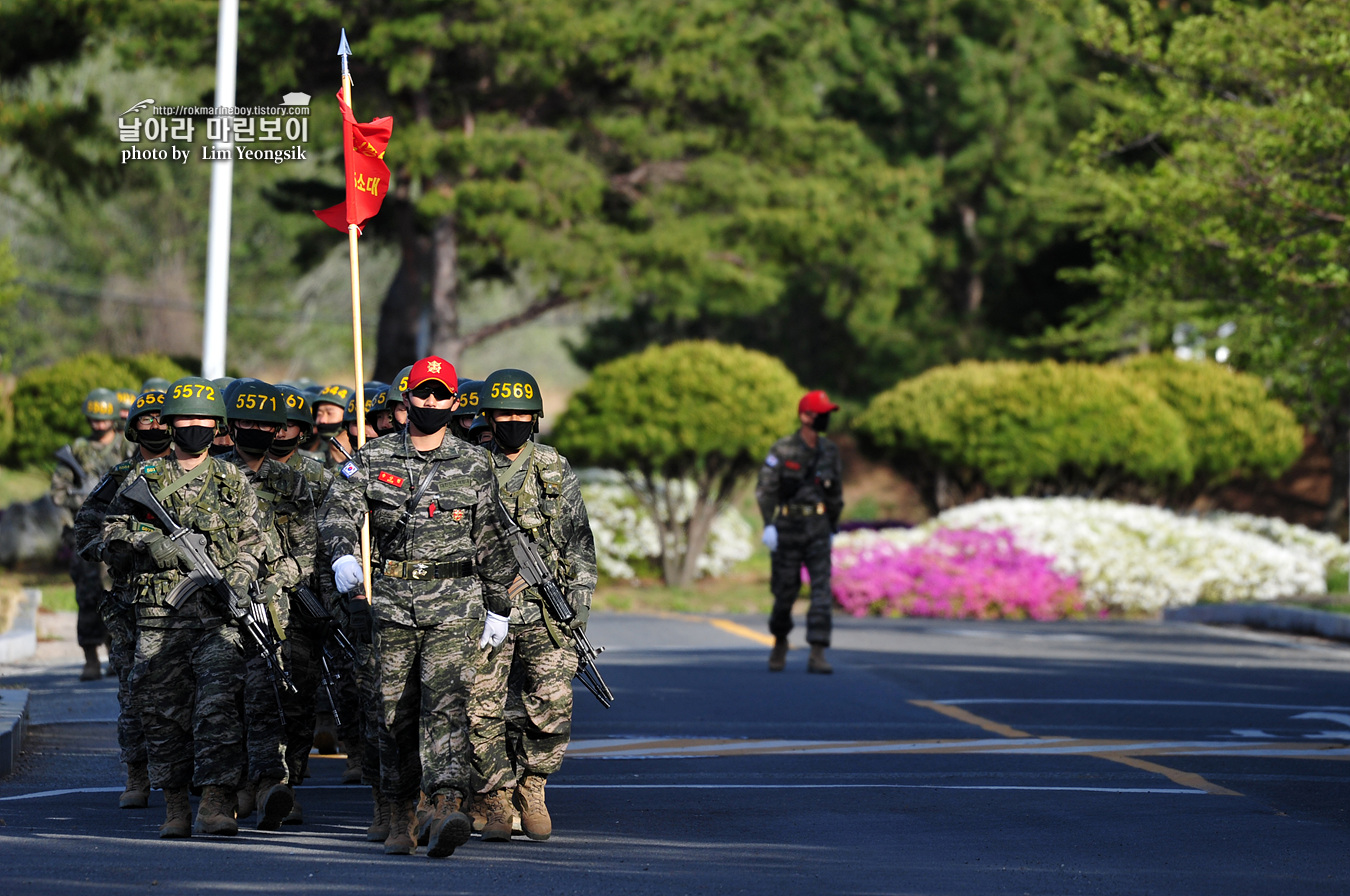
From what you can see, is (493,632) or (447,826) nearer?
(447,826)

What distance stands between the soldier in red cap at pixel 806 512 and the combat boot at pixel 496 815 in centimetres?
653

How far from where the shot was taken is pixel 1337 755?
9.85 metres

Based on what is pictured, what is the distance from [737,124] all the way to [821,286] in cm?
1024

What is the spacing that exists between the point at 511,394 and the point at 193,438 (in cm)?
147

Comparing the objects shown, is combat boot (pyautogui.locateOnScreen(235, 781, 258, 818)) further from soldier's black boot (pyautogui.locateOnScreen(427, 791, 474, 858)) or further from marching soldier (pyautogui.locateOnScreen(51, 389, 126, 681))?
marching soldier (pyautogui.locateOnScreen(51, 389, 126, 681))

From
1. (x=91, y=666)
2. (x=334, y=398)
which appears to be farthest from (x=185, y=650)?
(x=91, y=666)

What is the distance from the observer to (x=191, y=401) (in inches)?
305

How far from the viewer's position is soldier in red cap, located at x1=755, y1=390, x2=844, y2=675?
542 inches

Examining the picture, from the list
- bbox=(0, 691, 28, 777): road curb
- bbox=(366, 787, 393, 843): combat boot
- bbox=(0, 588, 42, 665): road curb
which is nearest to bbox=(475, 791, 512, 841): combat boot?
bbox=(366, 787, 393, 843): combat boot

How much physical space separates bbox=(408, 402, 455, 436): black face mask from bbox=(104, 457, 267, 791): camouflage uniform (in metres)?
1.22

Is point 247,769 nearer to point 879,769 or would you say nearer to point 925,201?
point 879,769

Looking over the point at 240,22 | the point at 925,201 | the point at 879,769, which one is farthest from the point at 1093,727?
the point at 925,201

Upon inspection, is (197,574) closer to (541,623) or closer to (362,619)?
(362,619)

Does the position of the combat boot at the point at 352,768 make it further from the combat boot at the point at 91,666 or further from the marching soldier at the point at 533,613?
the combat boot at the point at 91,666
